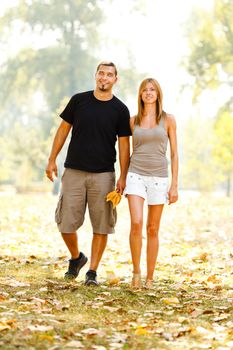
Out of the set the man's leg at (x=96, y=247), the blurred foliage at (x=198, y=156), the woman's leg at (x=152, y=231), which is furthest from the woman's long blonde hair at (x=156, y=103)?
the blurred foliage at (x=198, y=156)

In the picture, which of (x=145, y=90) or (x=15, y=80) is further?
(x=15, y=80)

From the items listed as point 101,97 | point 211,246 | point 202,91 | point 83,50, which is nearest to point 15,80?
point 83,50

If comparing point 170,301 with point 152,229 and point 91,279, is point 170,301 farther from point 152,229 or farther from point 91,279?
point 91,279

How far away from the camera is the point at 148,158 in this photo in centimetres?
772

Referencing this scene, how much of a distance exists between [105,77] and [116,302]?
2435mm

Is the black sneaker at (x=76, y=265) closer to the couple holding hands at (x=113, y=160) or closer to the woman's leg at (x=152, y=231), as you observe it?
the couple holding hands at (x=113, y=160)

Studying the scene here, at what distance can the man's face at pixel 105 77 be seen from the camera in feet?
25.5

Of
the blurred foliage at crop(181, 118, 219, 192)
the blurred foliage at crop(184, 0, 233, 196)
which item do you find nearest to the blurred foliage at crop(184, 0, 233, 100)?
the blurred foliage at crop(184, 0, 233, 196)

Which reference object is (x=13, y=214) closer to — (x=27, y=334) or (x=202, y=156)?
(x=27, y=334)

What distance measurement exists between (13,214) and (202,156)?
35995mm

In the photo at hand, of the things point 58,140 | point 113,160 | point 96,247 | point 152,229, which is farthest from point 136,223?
point 58,140

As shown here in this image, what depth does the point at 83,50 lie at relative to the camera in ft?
147

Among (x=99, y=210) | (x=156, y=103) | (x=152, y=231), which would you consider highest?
(x=156, y=103)

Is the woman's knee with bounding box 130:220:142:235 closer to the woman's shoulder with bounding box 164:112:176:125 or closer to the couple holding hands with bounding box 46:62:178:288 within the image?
the couple holding hands with bounding box 46:62:178:288
